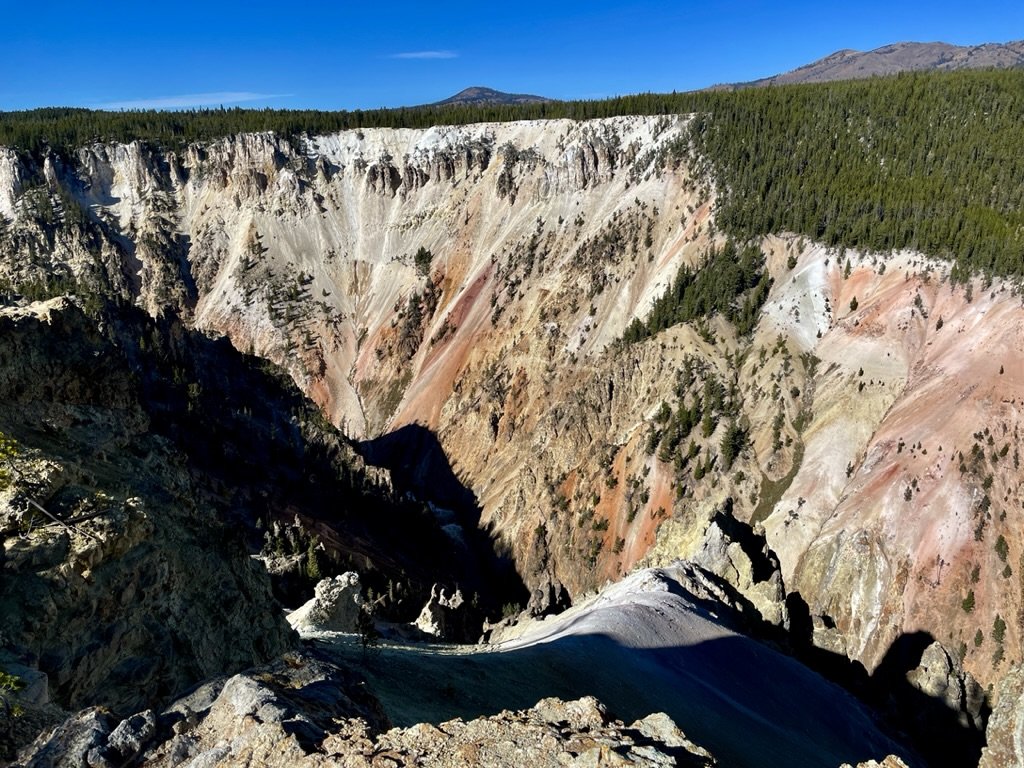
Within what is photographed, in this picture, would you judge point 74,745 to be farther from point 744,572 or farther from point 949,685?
point 949,685

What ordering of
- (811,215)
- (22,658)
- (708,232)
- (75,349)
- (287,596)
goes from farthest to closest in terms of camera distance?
1. (708,232)
2. (811,215)
3. (287,596)
4. (75,349)
5. (22,658)

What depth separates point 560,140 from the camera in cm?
9650

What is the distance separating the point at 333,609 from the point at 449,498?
147 feet

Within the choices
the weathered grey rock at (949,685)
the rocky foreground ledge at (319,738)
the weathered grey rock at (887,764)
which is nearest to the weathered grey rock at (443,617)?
the weathered grey rock at (949,685)

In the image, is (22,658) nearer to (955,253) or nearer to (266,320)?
(955,253)

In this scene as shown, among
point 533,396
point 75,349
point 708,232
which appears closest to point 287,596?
point 75,349

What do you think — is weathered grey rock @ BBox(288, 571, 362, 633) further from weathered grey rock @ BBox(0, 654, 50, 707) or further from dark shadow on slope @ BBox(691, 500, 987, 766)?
dark shadow on slope @ BBox(691, 500, 987, 766)

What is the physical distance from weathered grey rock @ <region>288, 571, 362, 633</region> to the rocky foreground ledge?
58.9 ft

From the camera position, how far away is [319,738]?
28.5 feet

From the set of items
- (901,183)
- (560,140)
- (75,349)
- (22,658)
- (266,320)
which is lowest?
(266,320)

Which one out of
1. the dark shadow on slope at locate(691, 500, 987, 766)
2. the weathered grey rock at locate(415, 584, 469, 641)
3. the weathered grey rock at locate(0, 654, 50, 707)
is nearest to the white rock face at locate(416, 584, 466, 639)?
the weathered grey rock at locate(415, 584, 469, 641)

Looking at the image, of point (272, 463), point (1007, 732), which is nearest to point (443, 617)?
point (272, 463)

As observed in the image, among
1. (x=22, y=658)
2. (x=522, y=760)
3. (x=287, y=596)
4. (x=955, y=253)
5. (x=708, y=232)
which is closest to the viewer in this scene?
(x=522, y=760)

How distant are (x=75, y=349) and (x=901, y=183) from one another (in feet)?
235
